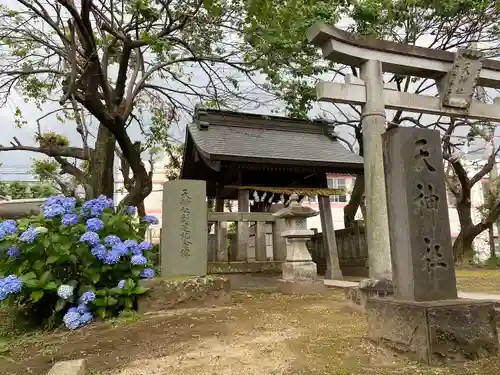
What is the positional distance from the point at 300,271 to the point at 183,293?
266 centimetres

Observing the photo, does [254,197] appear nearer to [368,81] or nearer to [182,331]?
[368,81]

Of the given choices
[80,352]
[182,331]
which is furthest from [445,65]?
[80,352]

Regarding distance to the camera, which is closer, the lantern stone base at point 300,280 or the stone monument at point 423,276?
the stone monument at point 423,276

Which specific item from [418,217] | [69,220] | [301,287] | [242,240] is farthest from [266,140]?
[418,217]

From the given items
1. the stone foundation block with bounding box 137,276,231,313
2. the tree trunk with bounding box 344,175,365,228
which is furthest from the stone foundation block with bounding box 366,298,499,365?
the tree trunk with bounding box 344,175,365,228

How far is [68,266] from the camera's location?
492 centimetres

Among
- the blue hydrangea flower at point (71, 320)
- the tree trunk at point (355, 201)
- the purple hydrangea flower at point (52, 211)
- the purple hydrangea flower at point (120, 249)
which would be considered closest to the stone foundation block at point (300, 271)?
the purple hydrangea flower at point (120, 249)

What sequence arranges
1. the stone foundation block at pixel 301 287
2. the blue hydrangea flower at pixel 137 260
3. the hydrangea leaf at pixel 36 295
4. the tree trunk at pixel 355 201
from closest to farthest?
1. the hydrangea leaf at pixel 36 295
2. the blue hydrangea flower at pixel 137 260
3. the stone foundation block at pixel 301 287
4. the tree trunk at pixel 355 201

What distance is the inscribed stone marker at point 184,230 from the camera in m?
5.72

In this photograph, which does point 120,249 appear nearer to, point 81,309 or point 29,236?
point 81,309

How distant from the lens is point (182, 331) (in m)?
4.27

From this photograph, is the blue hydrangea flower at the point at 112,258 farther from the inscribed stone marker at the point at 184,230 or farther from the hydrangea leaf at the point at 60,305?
the inscribed stone marker at the point at 184,230

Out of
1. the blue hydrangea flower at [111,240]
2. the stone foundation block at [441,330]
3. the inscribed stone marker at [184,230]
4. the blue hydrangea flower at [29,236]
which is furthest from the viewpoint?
the inscribed stone marker at [184,230]

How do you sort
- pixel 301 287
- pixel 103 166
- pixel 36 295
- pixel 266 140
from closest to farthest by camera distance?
1. pixel 36 295
2. pixel 301 287
3. pixel 103 166
4. pixel 266 140
